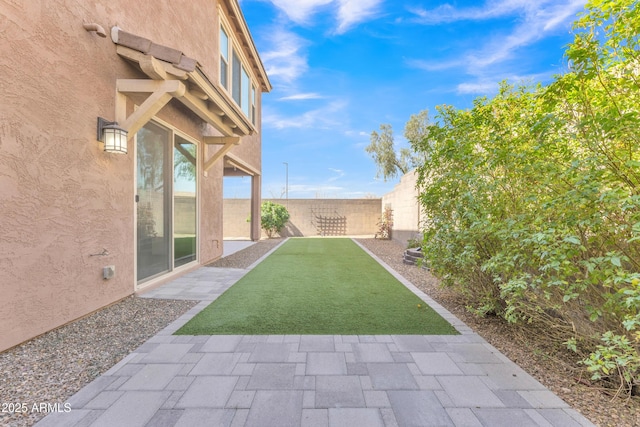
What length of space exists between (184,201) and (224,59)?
447 cm

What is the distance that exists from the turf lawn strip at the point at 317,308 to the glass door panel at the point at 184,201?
1486 mm

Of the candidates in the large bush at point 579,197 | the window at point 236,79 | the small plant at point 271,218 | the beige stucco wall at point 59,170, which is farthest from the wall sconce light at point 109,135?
the small plant at point 271,218

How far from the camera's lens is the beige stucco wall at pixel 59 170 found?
263 centimetres

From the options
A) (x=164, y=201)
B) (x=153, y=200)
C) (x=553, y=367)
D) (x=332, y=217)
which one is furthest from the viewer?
(x=332, y=217)

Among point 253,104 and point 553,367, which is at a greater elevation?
point 253,104

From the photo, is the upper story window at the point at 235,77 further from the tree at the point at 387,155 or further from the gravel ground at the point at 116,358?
the tree at the point at 387,155

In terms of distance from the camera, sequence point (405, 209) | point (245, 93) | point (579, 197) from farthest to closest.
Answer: point (405, 209), point (245, 93), point (579, 197)

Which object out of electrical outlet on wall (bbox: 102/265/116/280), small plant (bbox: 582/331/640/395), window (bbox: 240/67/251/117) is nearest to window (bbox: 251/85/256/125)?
window (bbox: 240/67/251/117)

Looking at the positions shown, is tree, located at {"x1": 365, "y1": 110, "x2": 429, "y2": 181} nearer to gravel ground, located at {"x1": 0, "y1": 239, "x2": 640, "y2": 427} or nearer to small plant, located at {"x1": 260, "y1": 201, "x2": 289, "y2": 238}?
small plant, located at {"x1": 260, "y1": 201, "x2": 289, "y2": 238}

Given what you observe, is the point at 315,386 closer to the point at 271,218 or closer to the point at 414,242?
the point at 414,242

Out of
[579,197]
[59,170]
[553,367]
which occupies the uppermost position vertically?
[59,170]

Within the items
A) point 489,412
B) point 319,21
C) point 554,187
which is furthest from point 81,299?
point 319,21

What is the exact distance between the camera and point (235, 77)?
9133 mm

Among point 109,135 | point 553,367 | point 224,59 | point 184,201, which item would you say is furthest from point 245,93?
point 553,367
